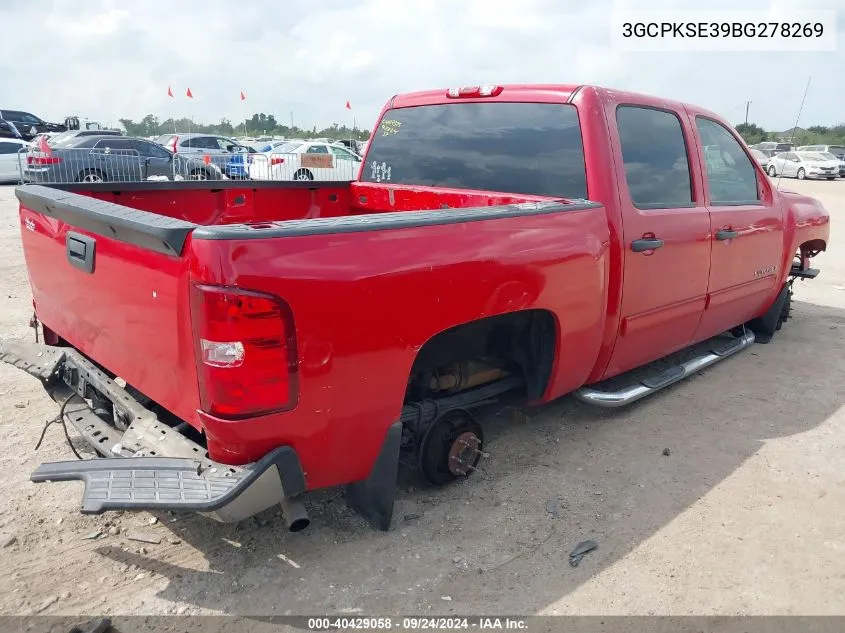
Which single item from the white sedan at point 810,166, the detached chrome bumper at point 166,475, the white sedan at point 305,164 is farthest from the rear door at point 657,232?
the white sedan at point 810,166

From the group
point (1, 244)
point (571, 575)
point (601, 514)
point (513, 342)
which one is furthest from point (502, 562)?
point (1, 244)

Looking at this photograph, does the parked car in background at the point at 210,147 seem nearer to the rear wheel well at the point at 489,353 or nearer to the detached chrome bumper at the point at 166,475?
the rear wheel well at the point at 489,353

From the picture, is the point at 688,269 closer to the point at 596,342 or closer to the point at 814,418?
the point at 596,342

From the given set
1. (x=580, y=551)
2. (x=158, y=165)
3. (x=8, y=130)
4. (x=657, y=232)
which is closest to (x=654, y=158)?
(x=657, y=232)

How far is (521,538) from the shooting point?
2904 millimetres

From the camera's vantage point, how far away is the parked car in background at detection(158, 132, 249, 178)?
18516 mm

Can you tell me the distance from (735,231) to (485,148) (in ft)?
5.92

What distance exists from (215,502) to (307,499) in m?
1.01

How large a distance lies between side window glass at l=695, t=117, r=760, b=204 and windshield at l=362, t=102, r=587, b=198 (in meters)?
1.24

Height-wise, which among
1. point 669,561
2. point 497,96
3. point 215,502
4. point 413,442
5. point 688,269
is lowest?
point 669,561

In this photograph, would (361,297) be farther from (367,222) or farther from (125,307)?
(125,307)

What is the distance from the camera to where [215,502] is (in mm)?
2156

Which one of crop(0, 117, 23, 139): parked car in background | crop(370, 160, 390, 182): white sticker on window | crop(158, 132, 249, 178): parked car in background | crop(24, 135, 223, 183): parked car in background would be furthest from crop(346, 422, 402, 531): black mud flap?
crop(0, 117, 23, 139): parked car in background

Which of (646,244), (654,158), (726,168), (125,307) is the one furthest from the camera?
(726,168)
